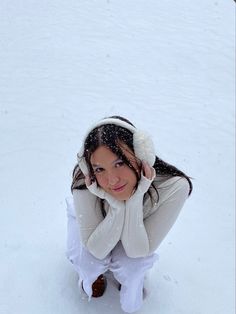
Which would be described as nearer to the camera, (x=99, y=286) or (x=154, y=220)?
(x=154, y=220)

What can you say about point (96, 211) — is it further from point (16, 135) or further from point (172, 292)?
point (16, 135)

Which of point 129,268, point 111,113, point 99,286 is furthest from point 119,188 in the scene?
point 111,113

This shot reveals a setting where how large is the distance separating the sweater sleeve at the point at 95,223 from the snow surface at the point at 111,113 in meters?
0.51

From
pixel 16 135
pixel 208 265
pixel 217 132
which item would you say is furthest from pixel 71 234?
pixel 217 132

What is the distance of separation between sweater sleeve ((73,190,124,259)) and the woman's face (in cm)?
12

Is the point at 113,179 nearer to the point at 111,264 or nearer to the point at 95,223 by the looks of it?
the point at 95,223

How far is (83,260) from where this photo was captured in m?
1.95

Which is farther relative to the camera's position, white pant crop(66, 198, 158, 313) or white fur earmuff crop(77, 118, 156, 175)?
white pant crop(66, 198, 158, 313)

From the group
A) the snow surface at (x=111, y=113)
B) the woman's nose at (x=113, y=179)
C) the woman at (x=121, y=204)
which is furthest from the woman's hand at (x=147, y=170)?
the snow surface at (x=111, y=113)

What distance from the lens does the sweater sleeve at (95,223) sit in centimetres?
179

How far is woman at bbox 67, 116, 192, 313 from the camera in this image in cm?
159

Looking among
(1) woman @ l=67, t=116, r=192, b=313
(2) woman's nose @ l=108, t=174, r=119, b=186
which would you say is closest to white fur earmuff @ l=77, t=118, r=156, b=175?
(1) woman @ l=67, t=116, r=192, b=313

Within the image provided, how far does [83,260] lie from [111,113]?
1.43 m

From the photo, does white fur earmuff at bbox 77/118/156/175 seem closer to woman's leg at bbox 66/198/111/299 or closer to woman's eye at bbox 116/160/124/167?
woman's eye at bbox 116/160/124/167
